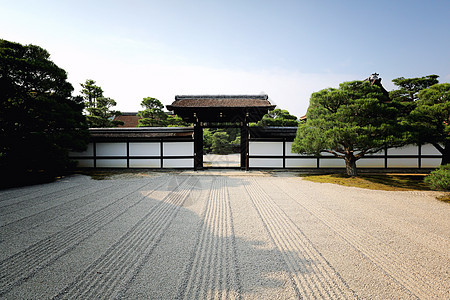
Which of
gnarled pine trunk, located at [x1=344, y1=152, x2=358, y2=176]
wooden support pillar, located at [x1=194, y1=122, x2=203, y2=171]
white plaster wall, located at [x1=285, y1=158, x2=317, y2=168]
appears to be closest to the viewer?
gnarled pine trunk, located at [x1=344, y1=152, x2=358, y2=176]

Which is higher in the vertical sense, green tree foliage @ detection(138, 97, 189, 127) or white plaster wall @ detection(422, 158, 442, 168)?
green tree foliage @ detection(138, 97, 189, 127)

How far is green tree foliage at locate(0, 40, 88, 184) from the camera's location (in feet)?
25.8

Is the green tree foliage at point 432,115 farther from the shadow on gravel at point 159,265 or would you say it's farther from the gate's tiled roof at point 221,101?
the shadow on gravel at point 159,265

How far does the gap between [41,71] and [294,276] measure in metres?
12.4

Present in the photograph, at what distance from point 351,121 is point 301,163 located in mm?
4740

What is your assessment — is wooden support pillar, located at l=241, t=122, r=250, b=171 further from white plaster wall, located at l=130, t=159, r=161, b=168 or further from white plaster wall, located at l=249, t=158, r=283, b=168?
white plaster wall, located at l=130, t=159, r=161, b=168

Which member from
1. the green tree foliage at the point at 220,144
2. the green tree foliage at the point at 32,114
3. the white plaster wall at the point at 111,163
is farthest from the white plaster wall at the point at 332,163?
the green tree foliage at the point at 220,144

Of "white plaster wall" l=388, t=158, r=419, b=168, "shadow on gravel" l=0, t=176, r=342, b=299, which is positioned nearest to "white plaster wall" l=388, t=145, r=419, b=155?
"white plaster wall" l=388, t=158, r=419, b=168

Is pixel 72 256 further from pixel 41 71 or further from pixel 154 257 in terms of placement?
pixel 41 71

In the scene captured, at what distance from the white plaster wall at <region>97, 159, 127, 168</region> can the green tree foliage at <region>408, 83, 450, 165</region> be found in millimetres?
15721

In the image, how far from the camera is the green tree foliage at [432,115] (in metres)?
8.04

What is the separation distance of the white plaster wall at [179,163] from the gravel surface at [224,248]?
6.61 meters

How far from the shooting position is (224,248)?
3271 millimetres

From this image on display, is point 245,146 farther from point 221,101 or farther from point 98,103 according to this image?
point 98,103
